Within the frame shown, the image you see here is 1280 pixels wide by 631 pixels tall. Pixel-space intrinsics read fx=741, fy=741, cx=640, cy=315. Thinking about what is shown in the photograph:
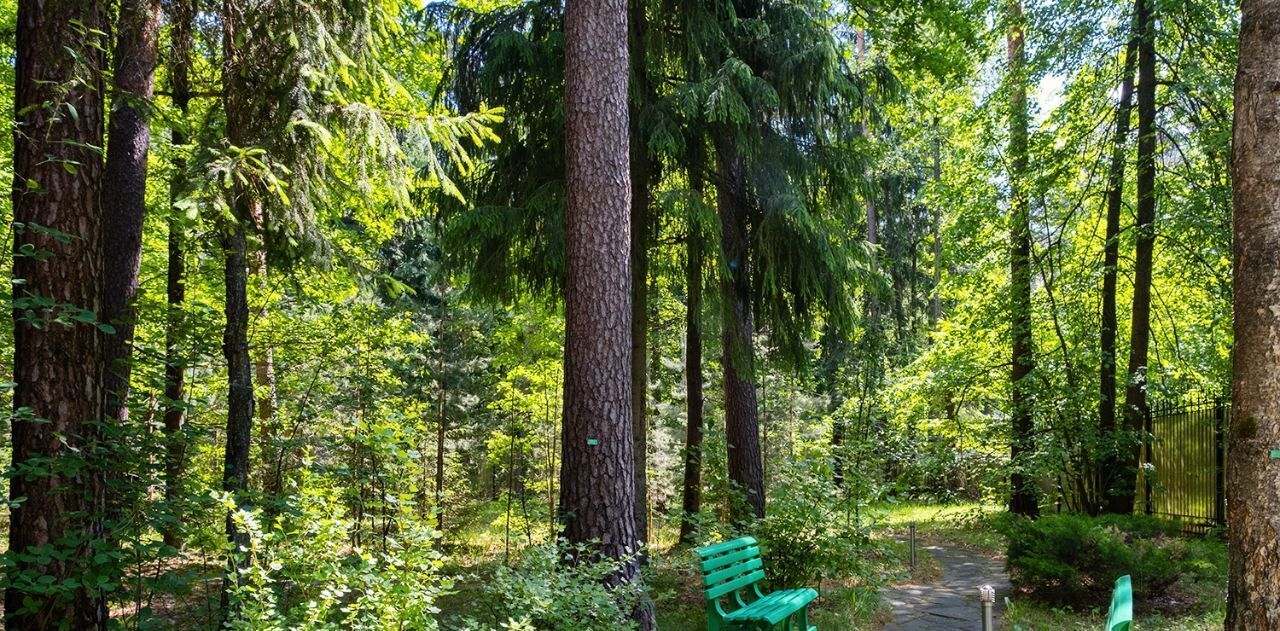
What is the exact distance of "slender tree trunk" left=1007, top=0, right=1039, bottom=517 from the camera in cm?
1059

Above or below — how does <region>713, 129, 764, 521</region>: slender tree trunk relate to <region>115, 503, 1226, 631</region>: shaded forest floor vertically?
above

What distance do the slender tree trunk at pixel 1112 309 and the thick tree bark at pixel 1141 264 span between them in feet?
0.26

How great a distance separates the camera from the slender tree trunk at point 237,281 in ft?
17.0

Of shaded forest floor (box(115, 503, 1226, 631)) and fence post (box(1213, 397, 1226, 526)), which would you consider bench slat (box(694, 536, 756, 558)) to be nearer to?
shaded forest floor (box(115, 503, 1226, 631))

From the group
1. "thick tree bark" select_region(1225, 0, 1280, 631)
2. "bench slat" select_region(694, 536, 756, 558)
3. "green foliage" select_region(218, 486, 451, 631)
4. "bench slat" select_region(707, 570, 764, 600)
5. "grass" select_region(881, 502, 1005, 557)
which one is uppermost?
"thick tree bark" select_region(1225, 0, 1280, 631)

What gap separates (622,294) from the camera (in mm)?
5336

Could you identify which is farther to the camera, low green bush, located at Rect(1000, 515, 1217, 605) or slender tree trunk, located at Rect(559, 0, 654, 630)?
low green bush, located at Rect(1000, 515, 1217, 605)


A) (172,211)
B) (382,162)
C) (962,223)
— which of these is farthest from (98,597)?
(962,223)

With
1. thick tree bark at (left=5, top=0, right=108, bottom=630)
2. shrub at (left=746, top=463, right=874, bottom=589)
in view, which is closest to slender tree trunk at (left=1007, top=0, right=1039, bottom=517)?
shrub at (left=746, top=463, right=874, bottom=589)

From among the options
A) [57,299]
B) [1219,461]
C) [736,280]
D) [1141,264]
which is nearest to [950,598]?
[736,280]

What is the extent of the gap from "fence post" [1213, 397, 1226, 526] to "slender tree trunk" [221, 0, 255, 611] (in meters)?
10.8

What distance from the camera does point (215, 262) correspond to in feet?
26.9

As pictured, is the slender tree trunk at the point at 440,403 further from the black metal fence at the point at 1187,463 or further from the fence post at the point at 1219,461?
the fence post at the point at 1219,461

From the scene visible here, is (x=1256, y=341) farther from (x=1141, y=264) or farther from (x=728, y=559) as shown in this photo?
(x=1141, y=264)
